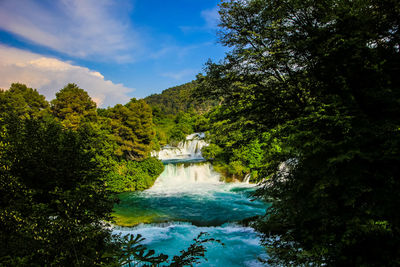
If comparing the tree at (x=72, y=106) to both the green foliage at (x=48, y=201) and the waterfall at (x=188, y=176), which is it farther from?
the green foliage at (x=48, y=201)

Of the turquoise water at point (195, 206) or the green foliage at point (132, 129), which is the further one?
the green foliage at point (132, 129)

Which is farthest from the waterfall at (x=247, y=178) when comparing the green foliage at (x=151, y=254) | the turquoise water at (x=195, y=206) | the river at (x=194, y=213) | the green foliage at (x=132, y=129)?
the green foliage at (x=151, y=254)

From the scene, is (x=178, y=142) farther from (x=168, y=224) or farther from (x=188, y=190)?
(x=168, y=224)

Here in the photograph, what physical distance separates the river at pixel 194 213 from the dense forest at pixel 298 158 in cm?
146

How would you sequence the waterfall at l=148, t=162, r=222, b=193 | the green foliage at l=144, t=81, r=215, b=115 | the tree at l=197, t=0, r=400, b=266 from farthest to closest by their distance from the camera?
the waterfall at l=148, t=162, r=222, b=193
the green foliage at l=144, t=81, r=215, b=115
the tree at l=197, t=0, r=400, b=266

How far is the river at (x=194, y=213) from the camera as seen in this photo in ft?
25.6

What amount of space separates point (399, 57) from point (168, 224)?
10.1 meters

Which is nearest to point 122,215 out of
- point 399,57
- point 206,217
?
point 206,217

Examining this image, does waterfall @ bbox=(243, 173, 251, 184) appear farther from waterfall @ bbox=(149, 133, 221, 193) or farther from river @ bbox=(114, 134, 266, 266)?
waterfall @ bbox=(149, 133, 221, 193)

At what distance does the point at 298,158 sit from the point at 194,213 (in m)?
8.66

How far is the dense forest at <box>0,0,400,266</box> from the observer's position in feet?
9.18

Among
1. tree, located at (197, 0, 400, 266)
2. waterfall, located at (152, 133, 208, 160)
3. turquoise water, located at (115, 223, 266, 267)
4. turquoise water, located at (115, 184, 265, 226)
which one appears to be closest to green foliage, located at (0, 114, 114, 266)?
tree, located at (197, 0, 400, 266)

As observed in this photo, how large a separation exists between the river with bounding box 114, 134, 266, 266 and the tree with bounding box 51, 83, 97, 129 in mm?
7291

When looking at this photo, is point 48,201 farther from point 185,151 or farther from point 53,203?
point 185,151
